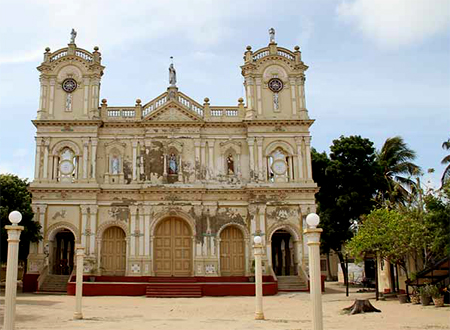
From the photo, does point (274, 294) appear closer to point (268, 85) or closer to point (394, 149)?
point (268, 85)

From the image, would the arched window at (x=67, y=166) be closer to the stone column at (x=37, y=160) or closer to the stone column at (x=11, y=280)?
the stone column at (x=37, y=160)

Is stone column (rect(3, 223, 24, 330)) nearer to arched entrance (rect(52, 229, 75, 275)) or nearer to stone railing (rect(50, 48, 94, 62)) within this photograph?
arched entrance (rect(52, 229, 75, 275))

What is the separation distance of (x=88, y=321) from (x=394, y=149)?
2941 centimetres

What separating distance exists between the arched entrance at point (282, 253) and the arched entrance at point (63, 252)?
44.6 ft

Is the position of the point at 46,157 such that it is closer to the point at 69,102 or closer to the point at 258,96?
the point at 69,102

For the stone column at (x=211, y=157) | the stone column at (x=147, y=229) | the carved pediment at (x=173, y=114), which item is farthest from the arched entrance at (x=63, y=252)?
the stone column at (x=211, y=157)

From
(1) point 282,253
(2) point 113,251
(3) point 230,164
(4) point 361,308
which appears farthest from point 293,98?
(4) point 361,308

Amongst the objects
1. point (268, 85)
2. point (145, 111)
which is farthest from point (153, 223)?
point (268, 85)

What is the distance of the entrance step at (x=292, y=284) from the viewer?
29.9m

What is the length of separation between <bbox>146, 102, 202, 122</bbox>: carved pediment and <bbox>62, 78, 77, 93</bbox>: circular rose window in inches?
216

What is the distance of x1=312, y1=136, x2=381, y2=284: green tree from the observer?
114 ft

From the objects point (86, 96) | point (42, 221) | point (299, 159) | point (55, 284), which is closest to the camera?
point (55, 284)

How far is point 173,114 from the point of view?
33.0 meters

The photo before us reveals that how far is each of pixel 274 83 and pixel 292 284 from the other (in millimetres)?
12708
